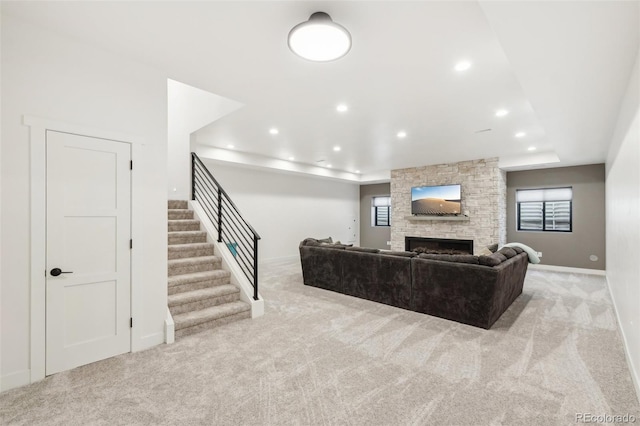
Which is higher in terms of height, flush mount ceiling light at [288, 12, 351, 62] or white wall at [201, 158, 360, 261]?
flush mount ceiling light at [288, 12, 351, 62]

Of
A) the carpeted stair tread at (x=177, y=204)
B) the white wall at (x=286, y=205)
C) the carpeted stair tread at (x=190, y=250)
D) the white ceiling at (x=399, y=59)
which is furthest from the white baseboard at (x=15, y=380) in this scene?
the white wall at (x=286, y=205)

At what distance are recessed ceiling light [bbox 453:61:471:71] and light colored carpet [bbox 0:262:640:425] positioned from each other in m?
2.83

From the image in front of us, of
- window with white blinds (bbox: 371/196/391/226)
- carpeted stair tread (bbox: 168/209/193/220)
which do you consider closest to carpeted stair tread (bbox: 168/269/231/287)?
carpeted stair tread (bbox: 168/209/193/220)

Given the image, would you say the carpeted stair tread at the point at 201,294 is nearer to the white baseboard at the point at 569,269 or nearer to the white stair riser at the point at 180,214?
the white stair riser at the point at 180,214

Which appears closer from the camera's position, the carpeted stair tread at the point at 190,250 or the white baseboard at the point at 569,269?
the carpeted stair tread at the point at 190,250

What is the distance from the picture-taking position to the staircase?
3371 mm

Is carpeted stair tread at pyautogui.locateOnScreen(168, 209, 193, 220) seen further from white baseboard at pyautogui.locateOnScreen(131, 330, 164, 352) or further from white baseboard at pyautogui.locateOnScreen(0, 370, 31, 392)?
white baseboard at pyautogui.locateOnScreen(0, 370, 31, 392)

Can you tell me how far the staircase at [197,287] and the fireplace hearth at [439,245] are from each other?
5260 mm

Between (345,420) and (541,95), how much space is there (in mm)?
3482

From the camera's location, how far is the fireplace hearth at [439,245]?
7680mm

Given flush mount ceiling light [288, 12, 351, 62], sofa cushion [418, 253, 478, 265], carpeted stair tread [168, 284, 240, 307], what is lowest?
carpeted stair tread [168, 284, 240, 307]

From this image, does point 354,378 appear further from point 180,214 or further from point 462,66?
point 180,214

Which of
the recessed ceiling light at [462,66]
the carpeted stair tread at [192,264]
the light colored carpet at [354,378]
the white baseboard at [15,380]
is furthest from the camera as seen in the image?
the carpeted stair tread at [192,264]

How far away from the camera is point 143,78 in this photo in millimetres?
2934
